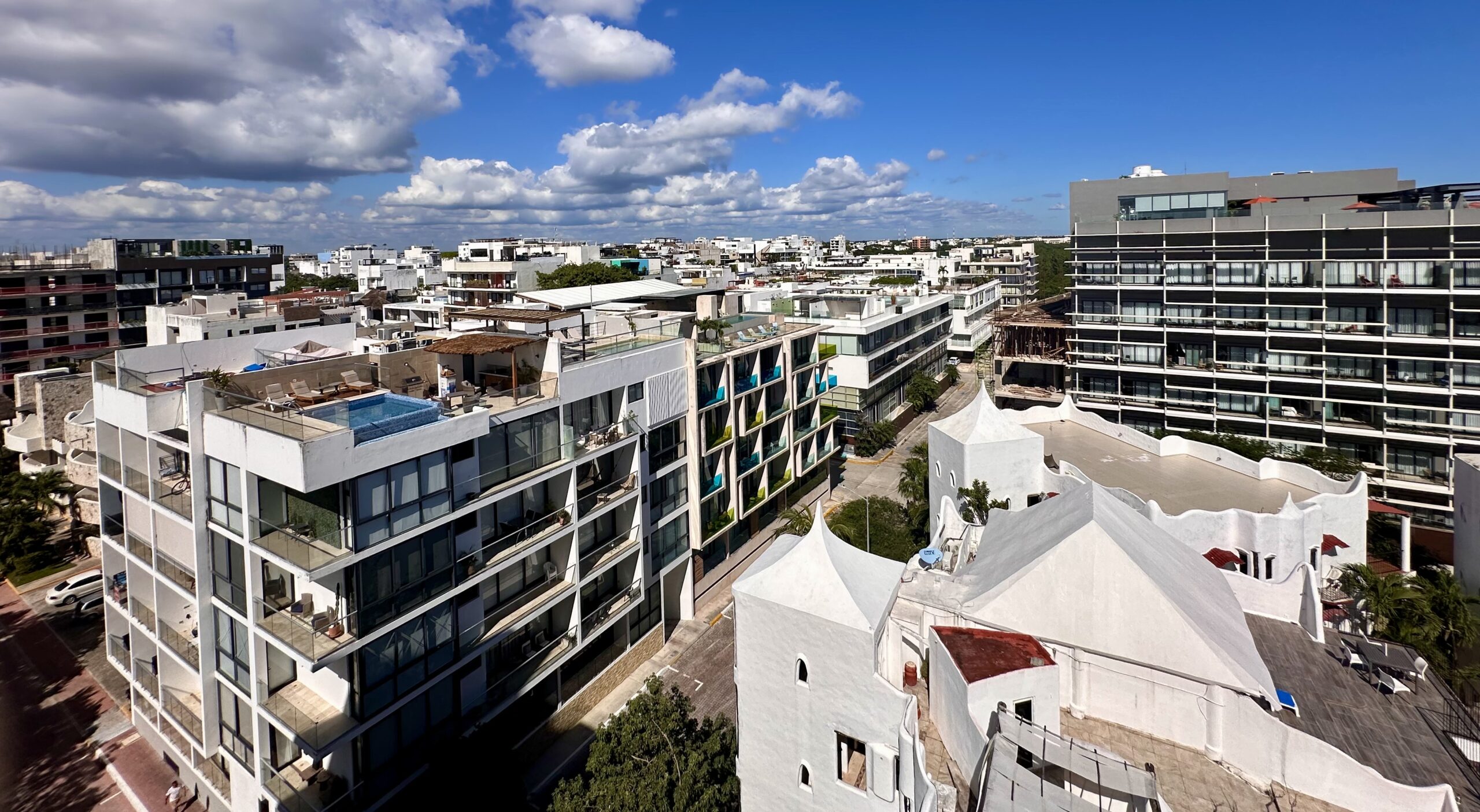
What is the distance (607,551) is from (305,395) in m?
12.9

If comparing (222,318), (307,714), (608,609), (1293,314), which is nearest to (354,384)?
(307,714)

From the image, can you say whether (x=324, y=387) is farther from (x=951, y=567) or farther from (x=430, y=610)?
(x=951, y=567)

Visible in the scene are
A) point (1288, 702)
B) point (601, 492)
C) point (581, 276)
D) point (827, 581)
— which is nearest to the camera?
point (1288, 702)

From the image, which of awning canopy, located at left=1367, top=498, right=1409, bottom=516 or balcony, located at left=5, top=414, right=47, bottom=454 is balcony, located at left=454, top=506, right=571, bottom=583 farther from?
balcony, located at left=5, top=414, right=47, bottom=454

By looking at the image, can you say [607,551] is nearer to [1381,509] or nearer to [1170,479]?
[1170,479]

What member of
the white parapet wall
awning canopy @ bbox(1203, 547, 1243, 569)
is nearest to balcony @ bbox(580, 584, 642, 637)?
the white parapet wall

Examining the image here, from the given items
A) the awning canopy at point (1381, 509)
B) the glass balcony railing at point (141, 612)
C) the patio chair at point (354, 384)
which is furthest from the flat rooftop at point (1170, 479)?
the glass balcony railing at point (141, 612)

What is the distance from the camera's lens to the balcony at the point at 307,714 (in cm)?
2141

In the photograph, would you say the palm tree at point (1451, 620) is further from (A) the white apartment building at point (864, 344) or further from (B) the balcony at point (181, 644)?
(B) the balcony at point (181, 644)

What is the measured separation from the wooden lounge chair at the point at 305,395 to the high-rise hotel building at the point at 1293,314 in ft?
186

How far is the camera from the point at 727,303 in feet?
197

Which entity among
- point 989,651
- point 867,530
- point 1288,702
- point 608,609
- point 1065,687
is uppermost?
point 989,651

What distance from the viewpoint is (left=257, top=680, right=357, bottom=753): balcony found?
2141 cm

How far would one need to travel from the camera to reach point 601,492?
31.3 metres
